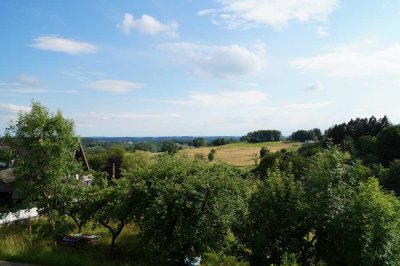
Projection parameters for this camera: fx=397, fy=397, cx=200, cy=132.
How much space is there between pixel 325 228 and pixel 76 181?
1210 cm

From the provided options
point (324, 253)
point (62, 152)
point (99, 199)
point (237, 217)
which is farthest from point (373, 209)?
point (62, 152)

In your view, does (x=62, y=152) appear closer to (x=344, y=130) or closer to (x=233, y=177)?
(x=233, y=177)

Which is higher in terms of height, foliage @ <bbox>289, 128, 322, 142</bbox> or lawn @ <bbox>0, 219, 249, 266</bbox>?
foliage @ <bbox>289, 128, 322, 142</bbox>

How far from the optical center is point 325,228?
12172mm

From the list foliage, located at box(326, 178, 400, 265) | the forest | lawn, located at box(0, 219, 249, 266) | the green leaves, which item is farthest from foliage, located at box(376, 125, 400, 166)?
foliage, located at box(326, 178, 400, 265)

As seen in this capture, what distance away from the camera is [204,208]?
566 inches

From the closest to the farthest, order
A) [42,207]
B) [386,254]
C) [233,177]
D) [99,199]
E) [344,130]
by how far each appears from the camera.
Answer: [386,254] → [233,177] → [99,199] → [42,207] → [344,130]

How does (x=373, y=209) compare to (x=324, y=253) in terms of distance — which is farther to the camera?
(x=324, y=253)

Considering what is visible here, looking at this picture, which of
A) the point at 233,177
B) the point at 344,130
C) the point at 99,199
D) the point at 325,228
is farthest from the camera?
the point at 344,130

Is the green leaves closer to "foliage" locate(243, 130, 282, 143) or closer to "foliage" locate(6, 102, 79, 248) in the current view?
"foliage" locate(6, 102, 79, 248)

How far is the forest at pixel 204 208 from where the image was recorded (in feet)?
38.5

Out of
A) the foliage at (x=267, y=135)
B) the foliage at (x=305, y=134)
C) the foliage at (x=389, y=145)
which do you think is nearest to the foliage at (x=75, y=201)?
Result: the foliage at (x=389, y=145)

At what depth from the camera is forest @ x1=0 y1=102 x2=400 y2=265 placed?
1174 centimetres

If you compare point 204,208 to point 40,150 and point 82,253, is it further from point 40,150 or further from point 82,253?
point 40,150
